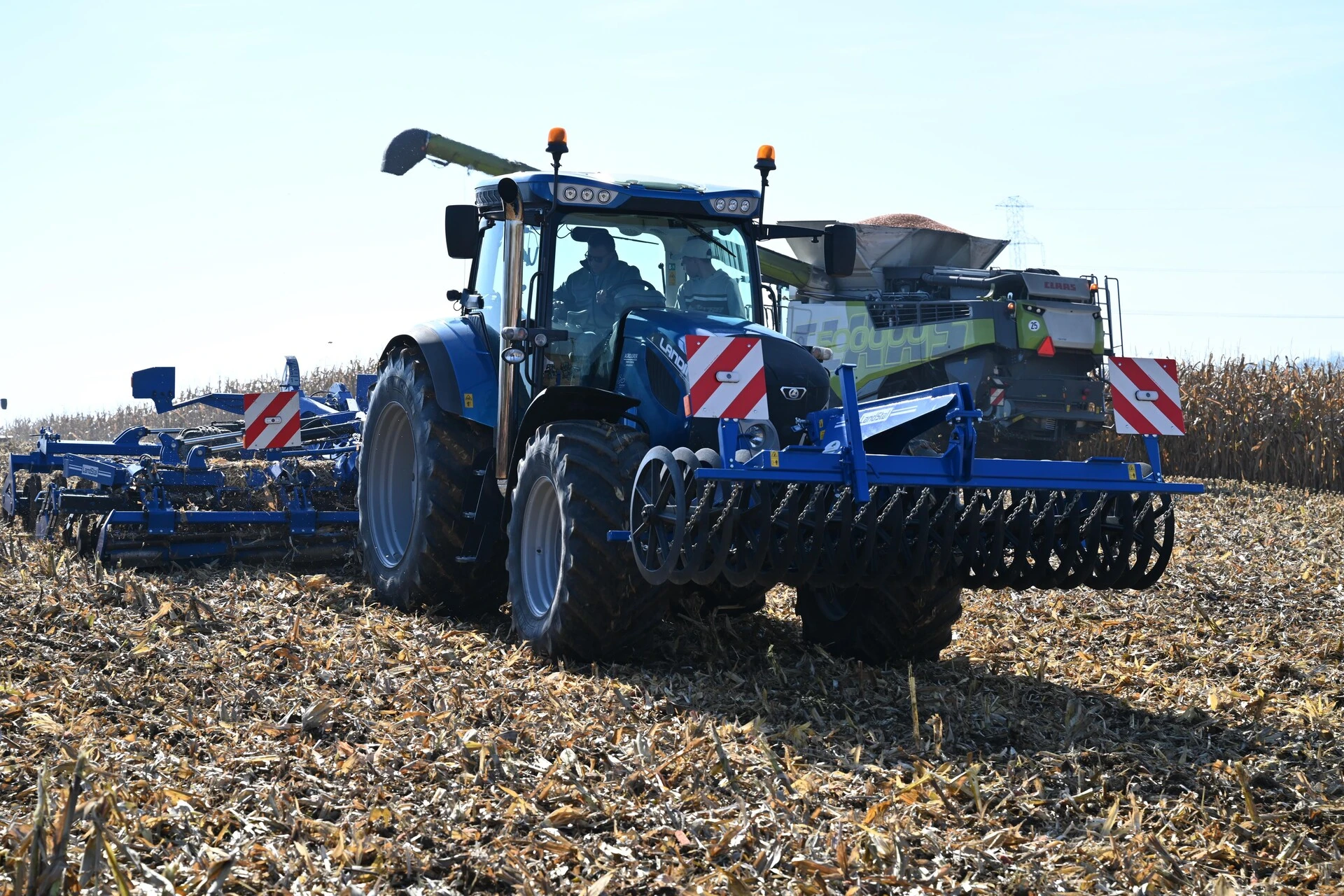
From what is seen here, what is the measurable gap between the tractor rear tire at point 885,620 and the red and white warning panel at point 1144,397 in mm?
1091

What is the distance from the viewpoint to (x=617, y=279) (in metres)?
6.80

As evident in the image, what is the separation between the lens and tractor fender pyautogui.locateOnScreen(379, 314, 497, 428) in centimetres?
706

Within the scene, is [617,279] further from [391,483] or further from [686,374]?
[391,483]

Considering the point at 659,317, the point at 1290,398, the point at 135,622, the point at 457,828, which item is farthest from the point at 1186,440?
the point at 457,828

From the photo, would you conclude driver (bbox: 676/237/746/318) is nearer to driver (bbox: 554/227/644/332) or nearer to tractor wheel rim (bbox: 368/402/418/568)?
driver (bbox: 554/227/644/332)

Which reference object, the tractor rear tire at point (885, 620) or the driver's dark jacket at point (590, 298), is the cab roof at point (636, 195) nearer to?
the driver's dark jacket at point (590, 298)

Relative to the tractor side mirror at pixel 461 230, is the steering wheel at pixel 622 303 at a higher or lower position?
lower

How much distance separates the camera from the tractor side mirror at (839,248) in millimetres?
6781

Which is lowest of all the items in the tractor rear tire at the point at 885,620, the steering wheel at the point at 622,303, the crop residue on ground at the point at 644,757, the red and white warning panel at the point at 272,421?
the crop residue on ground at the point at 644,757

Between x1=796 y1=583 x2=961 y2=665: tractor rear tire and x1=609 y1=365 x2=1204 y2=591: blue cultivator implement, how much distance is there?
34 centimetres

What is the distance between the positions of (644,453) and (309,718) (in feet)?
6.00

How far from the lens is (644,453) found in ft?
19.5

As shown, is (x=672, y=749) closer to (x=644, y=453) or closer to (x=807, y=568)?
(x=807, y=568)

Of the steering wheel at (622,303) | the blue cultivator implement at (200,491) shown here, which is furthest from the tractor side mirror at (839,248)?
the blue cultivator implement at (200,491)
